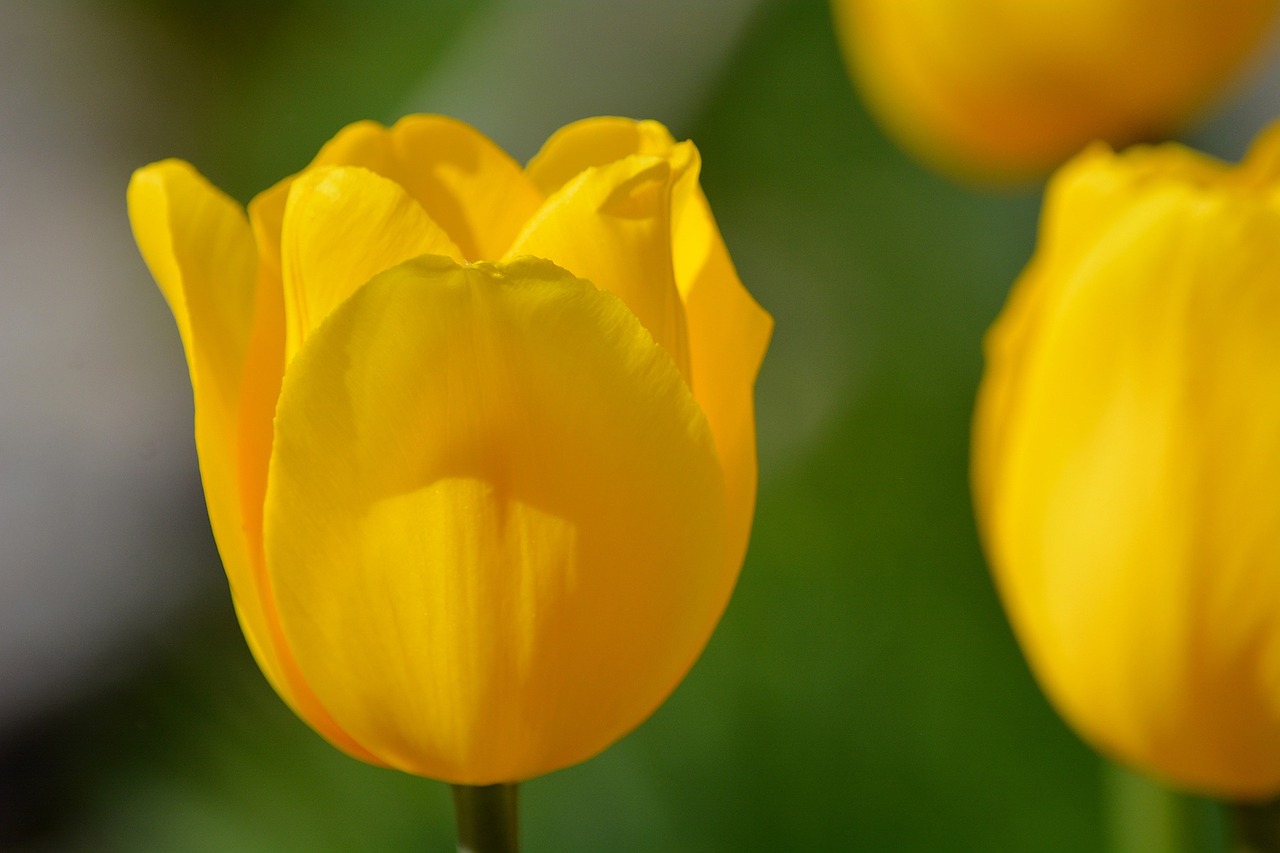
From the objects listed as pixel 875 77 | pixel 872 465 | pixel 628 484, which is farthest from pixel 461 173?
pixel 872 465

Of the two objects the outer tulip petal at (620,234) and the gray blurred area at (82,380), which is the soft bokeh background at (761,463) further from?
the outer tulip petal at (620,234)

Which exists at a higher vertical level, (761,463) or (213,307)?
(213,307)

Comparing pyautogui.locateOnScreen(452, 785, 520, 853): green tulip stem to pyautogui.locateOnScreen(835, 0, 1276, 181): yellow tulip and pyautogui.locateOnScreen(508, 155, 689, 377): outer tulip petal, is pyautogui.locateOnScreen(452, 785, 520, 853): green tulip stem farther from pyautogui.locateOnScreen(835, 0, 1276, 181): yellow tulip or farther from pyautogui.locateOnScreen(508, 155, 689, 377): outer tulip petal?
pyautogui.locateOnScreen(835, 0, 1276, 181): yellow tulip

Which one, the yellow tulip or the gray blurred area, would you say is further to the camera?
the gray blurred area

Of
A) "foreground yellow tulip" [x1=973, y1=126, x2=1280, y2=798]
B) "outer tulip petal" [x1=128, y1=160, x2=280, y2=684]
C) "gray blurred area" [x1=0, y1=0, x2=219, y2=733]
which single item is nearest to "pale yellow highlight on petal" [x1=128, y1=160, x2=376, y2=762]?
"outer tulip petal" [x1=128, y1=160, x2=280, y2=684]

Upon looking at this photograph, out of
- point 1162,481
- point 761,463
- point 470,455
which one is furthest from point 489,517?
point 761,463

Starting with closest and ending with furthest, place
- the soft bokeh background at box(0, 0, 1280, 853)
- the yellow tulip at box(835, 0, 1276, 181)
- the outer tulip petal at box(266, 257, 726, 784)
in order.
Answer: the outer tulip petal at box(266, 257, 726, 784) < the yellow tulip at box(835, 0, 1276, 181) < the soft bokeh background at box(0, 0, 1280, 853)

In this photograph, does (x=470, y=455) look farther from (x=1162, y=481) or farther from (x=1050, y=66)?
(x=1050, y=66)
